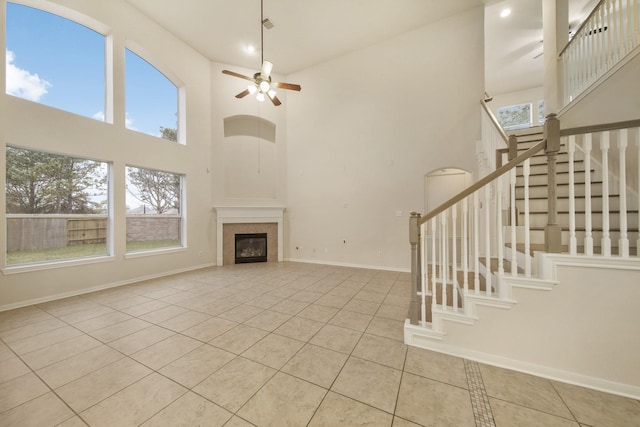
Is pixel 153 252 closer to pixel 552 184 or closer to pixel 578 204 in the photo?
pixel 552 184

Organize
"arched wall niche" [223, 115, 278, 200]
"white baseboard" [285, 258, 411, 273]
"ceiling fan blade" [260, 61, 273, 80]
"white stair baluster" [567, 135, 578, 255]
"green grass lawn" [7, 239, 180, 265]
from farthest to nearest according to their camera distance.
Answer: "arched wall niche" [223, 115, 278, 200] → "white baseboard" [285, 258, 411, 273] → "ceiling fan blade" [260, 61, 273, 80] → "green grass lawn" [7, 239, 180, 265] → "white stair baluster" [567, 135, 578, 255]

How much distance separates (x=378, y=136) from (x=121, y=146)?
507 cm

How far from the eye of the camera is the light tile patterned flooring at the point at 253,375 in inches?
55.6

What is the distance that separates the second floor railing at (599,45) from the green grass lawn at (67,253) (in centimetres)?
754

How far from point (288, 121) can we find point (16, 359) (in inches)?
241

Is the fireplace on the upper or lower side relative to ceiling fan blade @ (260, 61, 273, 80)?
lower

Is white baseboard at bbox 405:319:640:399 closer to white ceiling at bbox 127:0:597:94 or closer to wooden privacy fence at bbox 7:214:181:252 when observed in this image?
wooden privacy fence at bbox 7:214:181:252

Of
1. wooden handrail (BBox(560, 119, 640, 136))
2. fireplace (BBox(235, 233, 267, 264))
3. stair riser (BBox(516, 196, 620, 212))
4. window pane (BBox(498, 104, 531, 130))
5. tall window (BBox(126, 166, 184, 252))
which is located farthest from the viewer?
window pane (BBox(498, 104, 531, 130))

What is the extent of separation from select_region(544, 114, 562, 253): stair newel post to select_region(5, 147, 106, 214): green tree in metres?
6.01

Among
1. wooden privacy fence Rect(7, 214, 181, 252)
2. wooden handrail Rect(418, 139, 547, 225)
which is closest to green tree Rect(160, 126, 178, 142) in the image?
wooden privacy fence Rect(7, 214, 181, 252)

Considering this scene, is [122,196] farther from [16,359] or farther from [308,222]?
[308,222]

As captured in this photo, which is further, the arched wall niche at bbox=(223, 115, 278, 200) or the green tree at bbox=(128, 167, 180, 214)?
the arched wall niche at bbox=(223, 115, 278, 200)

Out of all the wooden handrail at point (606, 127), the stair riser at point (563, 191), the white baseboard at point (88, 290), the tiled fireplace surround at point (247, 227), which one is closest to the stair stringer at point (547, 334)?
the wooden handrail at point (606, 127)

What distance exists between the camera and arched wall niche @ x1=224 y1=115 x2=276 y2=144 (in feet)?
20.0
